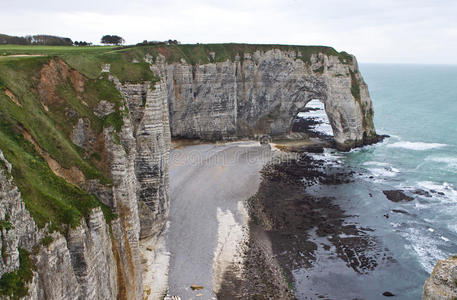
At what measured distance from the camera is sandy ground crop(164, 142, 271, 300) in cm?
2706

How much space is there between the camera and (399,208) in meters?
40.3

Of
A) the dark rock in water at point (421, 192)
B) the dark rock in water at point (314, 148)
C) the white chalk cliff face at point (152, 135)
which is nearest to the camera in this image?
the white chalk cliff face at point (152, 135)

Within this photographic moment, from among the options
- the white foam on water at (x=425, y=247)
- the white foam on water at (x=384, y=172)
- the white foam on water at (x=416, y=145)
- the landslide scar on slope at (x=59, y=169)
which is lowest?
the white foam on water at (x=425, y=247)

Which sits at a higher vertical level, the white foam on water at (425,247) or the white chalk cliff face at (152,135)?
the white chalk cliff face at (152,135)

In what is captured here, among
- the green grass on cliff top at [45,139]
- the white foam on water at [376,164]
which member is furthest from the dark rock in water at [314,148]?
the green grass on cliff top at [45,139]

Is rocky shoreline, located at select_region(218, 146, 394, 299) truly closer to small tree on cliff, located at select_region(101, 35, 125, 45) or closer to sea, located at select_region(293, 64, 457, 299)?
sea, located at select_region(293, 64, 457, 299)

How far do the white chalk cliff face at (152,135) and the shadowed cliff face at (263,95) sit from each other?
0.56 ft

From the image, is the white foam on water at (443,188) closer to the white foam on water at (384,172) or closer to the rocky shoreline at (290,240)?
the white foam on water at (384,172)

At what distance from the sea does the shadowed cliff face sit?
7.07 meters

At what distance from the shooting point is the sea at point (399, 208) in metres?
27.9

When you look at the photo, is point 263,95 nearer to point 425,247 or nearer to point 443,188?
point 443,188

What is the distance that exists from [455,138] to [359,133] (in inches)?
889

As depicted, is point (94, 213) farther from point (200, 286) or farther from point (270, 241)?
point (270, 241)

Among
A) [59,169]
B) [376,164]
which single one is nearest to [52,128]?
[59,169]
